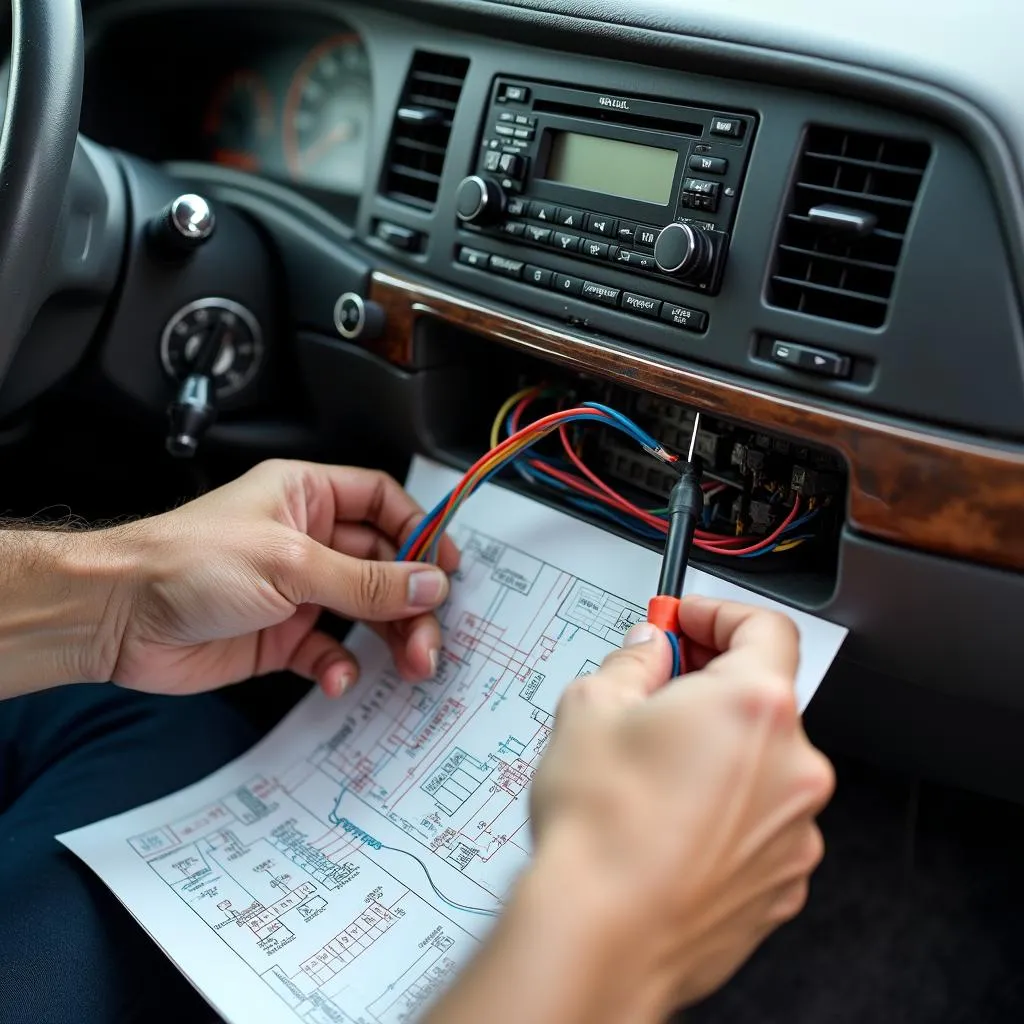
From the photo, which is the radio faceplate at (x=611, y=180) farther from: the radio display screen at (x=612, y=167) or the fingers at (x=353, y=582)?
the fingers at (x=353, y=582)

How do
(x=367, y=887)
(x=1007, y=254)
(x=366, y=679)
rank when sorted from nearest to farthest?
(x=1007, y=254), (x=367, y=887), (x=366, y=679)

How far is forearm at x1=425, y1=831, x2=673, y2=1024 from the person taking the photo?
0.49 meters

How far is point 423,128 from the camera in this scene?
1079 millimetres

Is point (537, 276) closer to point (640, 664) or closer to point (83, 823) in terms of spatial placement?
point (640, 664)

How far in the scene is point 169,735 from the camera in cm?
105

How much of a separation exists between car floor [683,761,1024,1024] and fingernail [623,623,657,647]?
781 mm

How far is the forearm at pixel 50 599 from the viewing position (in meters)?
0.91

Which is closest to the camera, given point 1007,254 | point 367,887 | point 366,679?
point 1007,254

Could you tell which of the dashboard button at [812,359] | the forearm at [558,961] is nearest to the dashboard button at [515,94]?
the dashboard button at [812,359]

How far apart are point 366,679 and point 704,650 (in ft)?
1.30

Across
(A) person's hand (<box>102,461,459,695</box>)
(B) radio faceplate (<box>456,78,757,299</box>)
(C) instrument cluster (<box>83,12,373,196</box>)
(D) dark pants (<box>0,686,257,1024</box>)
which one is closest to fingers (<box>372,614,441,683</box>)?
(A) person's hand (<box>102,461,459,695</box>)

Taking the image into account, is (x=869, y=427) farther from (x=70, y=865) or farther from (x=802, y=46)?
(x=70, y=865)

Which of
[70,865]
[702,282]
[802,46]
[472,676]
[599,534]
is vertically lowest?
[70,865]

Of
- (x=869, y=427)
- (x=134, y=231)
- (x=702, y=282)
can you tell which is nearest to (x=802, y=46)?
(x=702, y=282)
